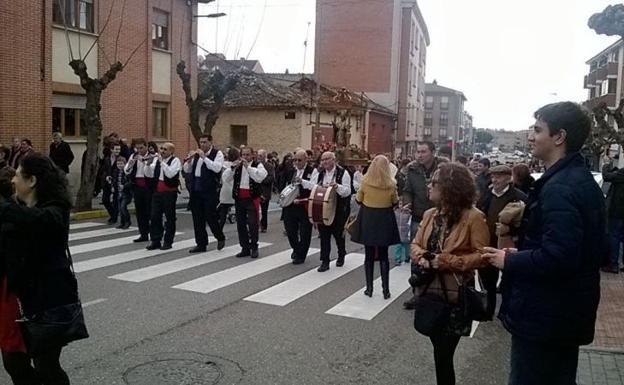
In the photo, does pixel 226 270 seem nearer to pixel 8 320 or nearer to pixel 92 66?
pixel 8 320

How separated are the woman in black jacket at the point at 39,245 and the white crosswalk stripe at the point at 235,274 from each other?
13.9 feet

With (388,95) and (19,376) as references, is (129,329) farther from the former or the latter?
(388,95)

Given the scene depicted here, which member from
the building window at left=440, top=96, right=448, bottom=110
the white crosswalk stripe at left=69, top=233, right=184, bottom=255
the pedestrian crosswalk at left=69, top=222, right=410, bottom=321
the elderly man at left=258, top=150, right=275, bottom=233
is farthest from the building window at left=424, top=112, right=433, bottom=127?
the white crosswalk stripe at left=69, top=233, right=184, bottom=255

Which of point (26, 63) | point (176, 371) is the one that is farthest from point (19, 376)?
point (26, 63)

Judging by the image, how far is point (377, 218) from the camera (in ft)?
25.9

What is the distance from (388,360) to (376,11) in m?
40.1

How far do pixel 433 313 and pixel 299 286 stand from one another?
467cm

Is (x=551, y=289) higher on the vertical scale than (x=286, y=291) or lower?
higher

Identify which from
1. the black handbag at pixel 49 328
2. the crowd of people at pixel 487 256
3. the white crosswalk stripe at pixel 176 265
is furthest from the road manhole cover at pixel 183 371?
the white crosswalk stripe at pixel 176 265

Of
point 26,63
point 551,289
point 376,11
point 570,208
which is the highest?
point 376,11

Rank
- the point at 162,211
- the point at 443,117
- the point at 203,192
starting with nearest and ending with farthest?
the point at 203,192, the point at 162,211, the point at 443,117

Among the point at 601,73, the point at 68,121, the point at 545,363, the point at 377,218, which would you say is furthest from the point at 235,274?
the point at 601,73

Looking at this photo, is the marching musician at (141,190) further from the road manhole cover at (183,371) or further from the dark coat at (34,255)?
the dark coat at (34,255)

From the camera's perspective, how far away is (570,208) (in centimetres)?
287
